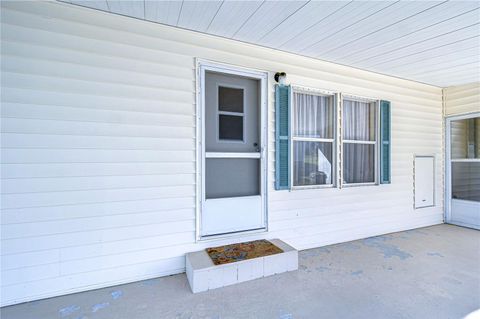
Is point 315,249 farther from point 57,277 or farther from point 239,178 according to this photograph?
point 57,277

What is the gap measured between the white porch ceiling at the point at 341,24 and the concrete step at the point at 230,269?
263 cm

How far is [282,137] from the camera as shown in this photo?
3299 mm

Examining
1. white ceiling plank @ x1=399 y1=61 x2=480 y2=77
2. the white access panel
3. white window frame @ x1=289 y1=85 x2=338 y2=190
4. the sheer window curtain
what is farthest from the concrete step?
white ceiling plank @ x1=399 y1=61 x2=480 y2=77

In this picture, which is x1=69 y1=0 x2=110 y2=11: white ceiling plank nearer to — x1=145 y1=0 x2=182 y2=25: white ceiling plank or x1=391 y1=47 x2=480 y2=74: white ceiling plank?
x1=145 y1=0 x2=182 y2=25: white ceiling plank

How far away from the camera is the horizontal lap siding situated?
2.21m

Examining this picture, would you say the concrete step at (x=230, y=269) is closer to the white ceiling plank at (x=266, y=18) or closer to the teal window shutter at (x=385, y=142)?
the teal window shutter at (x=385, y=142)

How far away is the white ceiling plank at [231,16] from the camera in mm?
2270

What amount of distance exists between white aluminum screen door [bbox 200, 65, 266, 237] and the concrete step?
43 centimetres

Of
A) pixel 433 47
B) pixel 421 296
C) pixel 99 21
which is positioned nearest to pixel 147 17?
pixel 99 21

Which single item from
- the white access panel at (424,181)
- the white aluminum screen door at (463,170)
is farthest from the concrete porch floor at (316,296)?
the white aluminum screen door at (463,170)

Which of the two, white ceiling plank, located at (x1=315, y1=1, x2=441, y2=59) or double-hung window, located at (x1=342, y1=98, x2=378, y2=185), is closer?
white ceiling plank, located at (x1=315, y1=1, x2=441, y2=59)

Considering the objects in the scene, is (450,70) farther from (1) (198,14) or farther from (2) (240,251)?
(2) (240,251)

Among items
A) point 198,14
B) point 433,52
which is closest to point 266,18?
point 198,14

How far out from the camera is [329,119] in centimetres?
384
